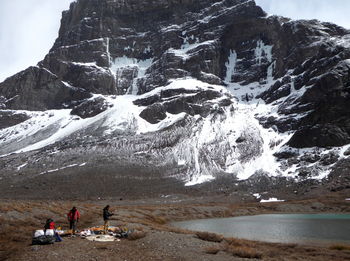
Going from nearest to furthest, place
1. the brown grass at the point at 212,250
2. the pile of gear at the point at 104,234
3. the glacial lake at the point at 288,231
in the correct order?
the brown grass at the point at 212,250 → the pile of gear at the point at 104,234 → the glacial lake at the point at 288,231

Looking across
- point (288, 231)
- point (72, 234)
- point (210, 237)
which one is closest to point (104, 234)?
point (72, 234)

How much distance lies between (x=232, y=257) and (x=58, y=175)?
162 meters

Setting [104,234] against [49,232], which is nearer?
[49,232]

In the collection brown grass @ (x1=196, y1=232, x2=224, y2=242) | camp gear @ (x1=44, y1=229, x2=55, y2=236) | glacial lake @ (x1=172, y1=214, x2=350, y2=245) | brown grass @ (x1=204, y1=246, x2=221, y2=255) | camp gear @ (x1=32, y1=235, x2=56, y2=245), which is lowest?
glacial lake @ (x1=172, y1=214, x2=350, y2=245)

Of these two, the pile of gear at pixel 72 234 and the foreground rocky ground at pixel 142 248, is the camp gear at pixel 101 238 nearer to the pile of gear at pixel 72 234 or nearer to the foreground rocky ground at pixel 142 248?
the pile of gear at pixel 72 234

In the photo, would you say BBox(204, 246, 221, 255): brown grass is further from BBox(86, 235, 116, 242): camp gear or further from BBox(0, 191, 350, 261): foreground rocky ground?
BBox(86, 235, 116, 242): camp gear

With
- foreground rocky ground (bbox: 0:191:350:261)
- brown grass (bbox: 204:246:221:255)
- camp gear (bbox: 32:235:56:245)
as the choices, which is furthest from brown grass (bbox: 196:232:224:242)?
camp gear (bbox: 32:235:56:245)

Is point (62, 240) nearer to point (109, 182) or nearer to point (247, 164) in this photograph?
point (109, 182)

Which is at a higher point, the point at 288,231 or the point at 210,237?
the point at 210,237

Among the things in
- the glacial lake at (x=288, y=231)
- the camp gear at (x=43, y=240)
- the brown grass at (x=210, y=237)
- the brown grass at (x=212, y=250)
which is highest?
the camp gear at (x=43, y=240)

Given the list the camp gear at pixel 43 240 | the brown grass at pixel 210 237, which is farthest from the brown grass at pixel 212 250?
the camp gear at pixel 43 240

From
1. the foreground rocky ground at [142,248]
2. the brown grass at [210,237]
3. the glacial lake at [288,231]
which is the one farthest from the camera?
the glacial lake at [288,231]

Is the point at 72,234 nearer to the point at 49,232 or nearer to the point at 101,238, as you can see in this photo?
the point at 101,238

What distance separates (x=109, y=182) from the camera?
172 meters
